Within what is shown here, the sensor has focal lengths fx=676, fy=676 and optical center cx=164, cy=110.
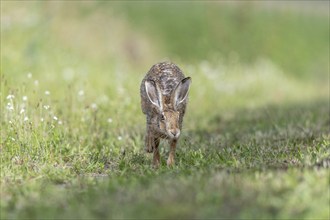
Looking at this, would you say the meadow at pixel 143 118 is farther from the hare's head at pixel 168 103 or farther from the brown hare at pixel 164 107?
the hare's head at pixel 168 103

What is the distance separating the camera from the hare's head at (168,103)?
28.6 ft

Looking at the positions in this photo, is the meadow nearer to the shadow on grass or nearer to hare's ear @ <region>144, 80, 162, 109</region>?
the shadow on grass

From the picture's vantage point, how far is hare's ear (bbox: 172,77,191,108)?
8969 mm

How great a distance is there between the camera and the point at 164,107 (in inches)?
352

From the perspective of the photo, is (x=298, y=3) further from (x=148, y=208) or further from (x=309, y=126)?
(x=148, y=208)

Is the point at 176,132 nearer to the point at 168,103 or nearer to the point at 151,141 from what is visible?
the point at 168,103

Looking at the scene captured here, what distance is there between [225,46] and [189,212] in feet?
71.4

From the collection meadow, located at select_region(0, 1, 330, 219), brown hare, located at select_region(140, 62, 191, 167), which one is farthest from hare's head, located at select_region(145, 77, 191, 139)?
meadow, located at select_region(0, 1, 330, 219)

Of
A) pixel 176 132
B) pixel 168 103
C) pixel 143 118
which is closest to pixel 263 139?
pixel 168 103

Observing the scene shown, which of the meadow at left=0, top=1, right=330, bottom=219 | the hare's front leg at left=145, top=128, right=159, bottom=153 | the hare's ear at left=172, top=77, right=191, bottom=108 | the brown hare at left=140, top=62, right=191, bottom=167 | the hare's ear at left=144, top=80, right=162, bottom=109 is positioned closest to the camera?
the meadow at left=0, top=1, right=330, bottom=219

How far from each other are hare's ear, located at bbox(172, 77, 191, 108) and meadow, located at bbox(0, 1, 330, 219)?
0.83 metres

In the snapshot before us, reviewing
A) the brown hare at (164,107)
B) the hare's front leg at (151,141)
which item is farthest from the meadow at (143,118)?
the brown hare at (164,107)

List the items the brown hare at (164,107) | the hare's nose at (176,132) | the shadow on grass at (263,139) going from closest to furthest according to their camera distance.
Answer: the hare's nose at (176,132), the shadow on grass at (263,139), the brown hare at (164,107)

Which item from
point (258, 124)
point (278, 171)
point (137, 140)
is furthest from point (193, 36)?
point (278, 171)
